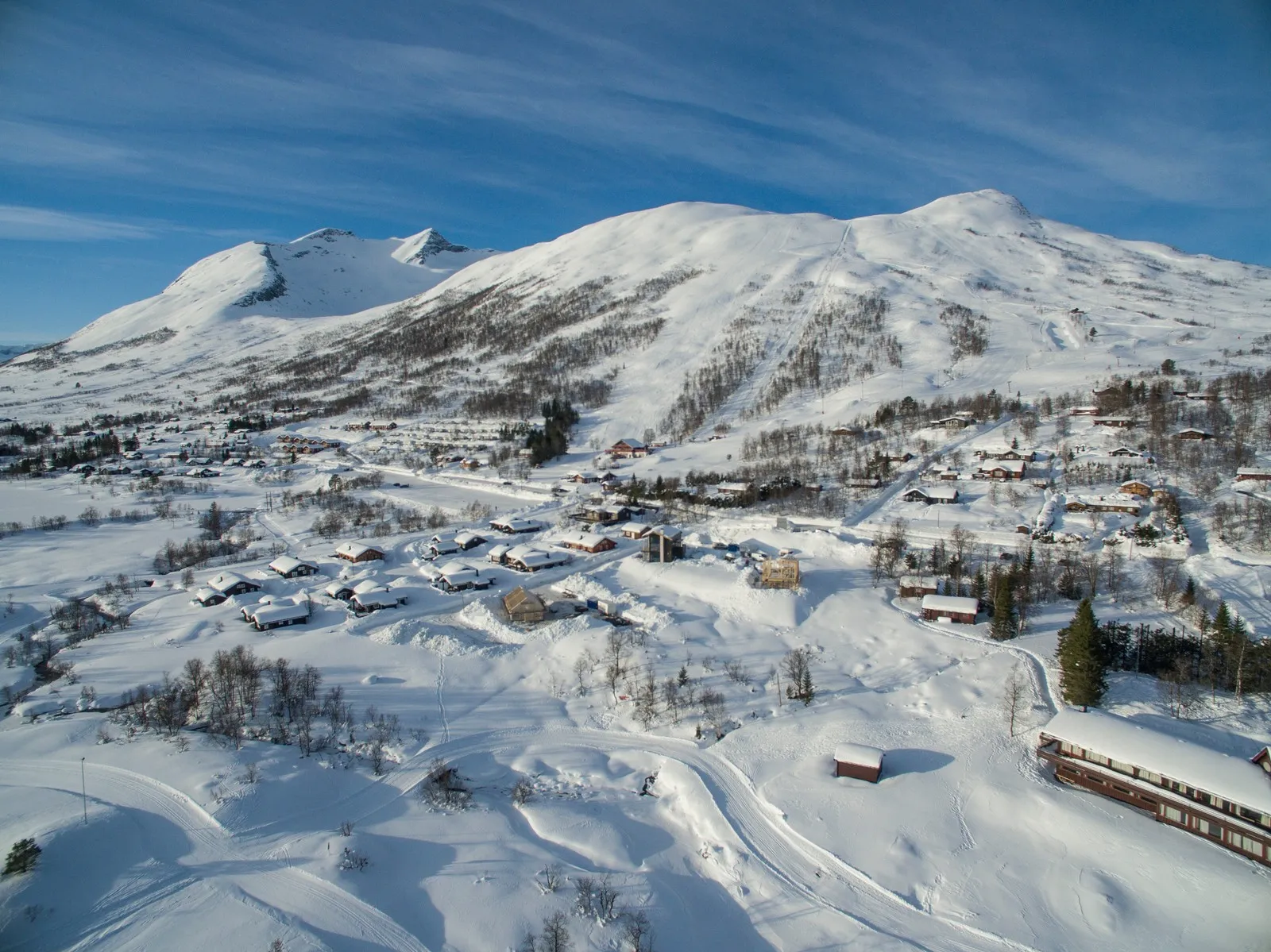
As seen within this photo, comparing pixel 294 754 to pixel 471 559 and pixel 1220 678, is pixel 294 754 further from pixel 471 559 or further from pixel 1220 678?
pixel 1220 678

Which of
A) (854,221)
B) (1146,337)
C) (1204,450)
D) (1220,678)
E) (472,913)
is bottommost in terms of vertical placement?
(472,913)

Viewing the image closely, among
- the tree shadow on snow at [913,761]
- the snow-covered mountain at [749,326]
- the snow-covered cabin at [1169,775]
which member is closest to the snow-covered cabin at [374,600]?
the tree shadow on snow at [913,761]

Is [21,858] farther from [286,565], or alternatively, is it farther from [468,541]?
[468,541]

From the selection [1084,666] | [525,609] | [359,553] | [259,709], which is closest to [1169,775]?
[1084,666]

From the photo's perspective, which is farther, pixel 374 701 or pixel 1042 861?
pixel 374 701

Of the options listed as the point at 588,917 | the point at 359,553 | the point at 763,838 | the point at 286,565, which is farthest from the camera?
the point at 359,553

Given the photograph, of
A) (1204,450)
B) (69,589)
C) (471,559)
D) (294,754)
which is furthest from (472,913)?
(1204,450)

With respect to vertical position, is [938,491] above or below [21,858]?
above

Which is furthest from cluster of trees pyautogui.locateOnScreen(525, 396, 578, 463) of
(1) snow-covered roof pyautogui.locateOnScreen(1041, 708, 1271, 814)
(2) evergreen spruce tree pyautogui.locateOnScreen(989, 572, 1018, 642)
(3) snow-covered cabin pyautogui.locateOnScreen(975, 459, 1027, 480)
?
(1) snow-covered roof pyautogui.locateOnScreen(1041, 708, 1271, 814)
